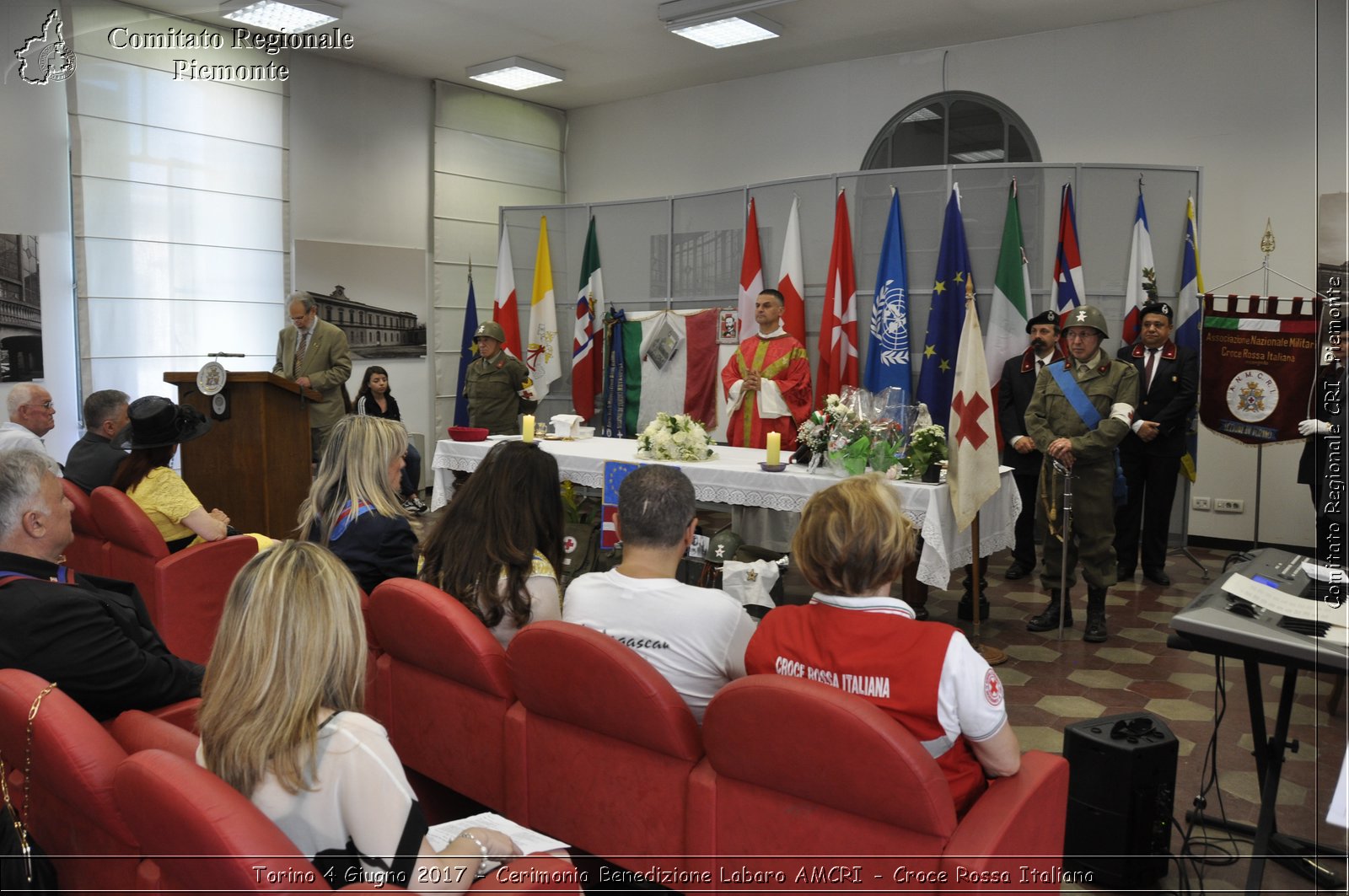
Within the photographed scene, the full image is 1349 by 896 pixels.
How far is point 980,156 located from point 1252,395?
3.14 metres

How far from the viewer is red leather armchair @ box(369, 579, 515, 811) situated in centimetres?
243

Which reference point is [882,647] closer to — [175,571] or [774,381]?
[175,571]

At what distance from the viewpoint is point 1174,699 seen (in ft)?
13.1

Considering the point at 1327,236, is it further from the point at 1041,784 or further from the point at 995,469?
the point at 995,469

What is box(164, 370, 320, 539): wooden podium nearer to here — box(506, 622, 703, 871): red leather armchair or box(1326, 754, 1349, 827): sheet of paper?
box(506, 622, 703, 871): red leather armchair

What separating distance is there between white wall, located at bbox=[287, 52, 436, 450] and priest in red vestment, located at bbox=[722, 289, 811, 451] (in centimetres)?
398

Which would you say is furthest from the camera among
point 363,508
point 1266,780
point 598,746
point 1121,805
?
point 363,508

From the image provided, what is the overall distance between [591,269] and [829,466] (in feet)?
15.5

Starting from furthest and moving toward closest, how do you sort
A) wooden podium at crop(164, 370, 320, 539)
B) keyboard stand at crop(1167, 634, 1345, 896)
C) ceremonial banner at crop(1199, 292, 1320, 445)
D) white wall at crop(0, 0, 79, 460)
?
white wall at crop(0, 0, 79, 460), ceremonial banner at crop(1199, 292, 1320, 445), wooden podium at crop(164, 370, 320, 539), keyboard stand at crop(1167, 634, 1345, 896)

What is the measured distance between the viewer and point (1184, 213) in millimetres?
6398

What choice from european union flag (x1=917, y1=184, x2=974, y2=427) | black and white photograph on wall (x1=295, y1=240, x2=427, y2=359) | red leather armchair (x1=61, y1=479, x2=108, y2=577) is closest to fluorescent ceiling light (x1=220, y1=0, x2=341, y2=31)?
black and white photograph on wall (x1=295, y1=240, x2=427, y2=359)

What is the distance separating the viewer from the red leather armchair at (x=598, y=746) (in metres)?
2.02

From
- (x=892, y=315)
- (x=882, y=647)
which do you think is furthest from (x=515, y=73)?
(x=882, y=647)

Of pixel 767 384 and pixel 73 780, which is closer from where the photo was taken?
pixel 73 780
